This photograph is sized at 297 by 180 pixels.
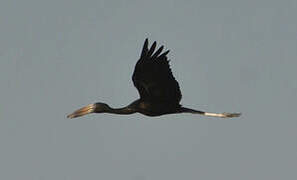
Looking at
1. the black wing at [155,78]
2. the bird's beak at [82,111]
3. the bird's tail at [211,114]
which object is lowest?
the bird's tail at [211,114]

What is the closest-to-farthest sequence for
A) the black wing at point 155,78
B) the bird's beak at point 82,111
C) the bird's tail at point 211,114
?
the black wing at point 155,78
the bird's beak at point 82,111
the bird's tail at point 211,114

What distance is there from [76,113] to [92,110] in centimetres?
49

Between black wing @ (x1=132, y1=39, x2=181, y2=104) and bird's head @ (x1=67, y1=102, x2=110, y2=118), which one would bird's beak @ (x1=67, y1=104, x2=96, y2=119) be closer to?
bird's head @ (x1=67, y1=102, x2=110, y2=118)

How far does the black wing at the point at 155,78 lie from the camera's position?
1423 inches

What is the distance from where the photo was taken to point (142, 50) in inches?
1420

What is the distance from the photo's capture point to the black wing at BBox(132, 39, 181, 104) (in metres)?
36.2

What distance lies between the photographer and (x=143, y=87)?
3688 cm

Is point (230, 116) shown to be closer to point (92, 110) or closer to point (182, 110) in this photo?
point (182, 110)

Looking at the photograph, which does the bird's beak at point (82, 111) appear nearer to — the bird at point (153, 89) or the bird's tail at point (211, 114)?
the bird at point (153, 89)

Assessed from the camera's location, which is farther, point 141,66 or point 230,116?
point 230,116

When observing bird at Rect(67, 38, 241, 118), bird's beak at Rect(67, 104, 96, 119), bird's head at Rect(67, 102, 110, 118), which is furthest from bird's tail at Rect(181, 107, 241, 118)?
bird's beak at Rect(67, 104, 96, 119)

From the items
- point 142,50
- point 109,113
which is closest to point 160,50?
point 142,50

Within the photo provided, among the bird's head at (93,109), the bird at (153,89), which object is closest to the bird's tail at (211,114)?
the bird at (153,89)

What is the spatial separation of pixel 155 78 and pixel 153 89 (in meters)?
0.40
